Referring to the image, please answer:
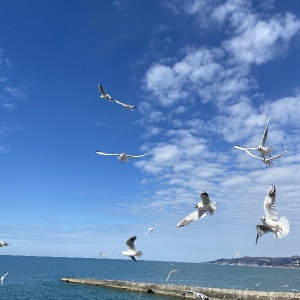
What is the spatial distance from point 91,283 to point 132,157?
88612mm

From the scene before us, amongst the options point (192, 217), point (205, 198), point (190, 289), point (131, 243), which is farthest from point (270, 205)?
point (190, 289)

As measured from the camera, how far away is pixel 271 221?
12.9m

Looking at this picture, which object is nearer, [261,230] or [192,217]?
[261,230]

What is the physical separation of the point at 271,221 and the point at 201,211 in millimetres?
2331

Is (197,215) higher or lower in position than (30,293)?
higher

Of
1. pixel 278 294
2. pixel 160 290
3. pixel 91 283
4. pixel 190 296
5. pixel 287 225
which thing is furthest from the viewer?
pixel 91 283

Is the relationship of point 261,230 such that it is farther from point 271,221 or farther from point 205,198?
point 205,198

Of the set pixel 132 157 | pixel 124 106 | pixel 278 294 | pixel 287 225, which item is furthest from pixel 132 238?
pixel 278 294

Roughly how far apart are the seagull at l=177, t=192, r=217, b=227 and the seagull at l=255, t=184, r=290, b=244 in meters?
1.61

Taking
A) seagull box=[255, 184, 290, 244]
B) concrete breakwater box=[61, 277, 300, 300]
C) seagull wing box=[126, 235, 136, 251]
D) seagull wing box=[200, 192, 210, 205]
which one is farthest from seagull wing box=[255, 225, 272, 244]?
concrete breakwater box=[61, 277, 300, 300]

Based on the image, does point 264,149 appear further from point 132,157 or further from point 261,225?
point 132,157

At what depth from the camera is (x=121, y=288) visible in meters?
90.2

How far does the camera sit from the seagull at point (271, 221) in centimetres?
1251

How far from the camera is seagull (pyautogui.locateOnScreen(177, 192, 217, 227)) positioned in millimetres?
13695
